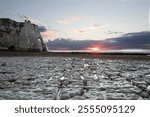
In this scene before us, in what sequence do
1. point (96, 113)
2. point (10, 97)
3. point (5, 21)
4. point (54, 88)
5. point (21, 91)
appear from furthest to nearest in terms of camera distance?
point (5, 21) → point (54, 88) → point (21, 91) → point (10, 97) → point (96, 113)

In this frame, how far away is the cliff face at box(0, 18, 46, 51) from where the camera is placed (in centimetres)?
4225

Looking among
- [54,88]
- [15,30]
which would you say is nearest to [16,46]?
[15,30]

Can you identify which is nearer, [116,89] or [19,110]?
[19,110]

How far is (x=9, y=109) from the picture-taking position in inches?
105

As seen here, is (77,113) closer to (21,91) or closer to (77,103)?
(77,103)

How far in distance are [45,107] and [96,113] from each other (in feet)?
1.91

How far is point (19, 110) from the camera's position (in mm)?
2656

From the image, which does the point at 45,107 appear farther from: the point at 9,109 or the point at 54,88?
the point at 54,88

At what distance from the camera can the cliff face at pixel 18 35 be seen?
42.2 metres

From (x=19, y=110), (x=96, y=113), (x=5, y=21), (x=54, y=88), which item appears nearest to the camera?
(x=96, y=113)

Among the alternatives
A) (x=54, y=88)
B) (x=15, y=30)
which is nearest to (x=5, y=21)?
(x=15, y=30)

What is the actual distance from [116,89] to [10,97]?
1.65 meters

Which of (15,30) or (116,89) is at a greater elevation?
(15,30)

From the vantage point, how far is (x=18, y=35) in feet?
154
